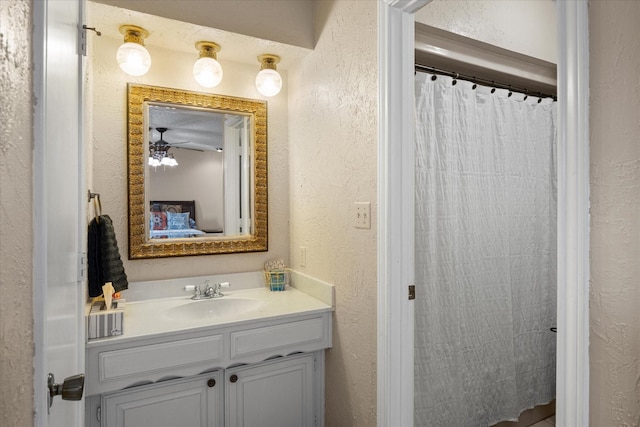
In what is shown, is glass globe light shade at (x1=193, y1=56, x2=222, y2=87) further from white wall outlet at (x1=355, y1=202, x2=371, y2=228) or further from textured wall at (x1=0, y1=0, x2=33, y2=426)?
textured wall at (x1=0, y1=0, x2=33, y2=426)

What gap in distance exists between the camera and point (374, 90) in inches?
60.3

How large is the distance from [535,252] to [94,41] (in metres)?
2.60

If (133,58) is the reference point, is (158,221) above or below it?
below

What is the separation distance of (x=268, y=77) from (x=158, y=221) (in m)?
0.98

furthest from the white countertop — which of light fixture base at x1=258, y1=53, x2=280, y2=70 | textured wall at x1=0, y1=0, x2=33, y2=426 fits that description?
light fixture base at x1=258, y1=53, x2=280, y2=70

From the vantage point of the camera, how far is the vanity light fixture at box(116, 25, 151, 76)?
1.78 m

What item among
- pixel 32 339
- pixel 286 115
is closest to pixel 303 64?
pixel 286 115

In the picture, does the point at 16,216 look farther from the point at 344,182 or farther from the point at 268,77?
the point at 268,77

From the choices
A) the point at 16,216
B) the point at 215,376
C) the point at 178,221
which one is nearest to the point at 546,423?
the point at 215,376

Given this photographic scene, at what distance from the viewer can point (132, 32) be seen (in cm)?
179

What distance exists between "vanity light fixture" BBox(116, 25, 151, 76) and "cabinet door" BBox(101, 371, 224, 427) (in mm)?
1420

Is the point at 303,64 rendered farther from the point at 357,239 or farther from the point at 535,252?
the point at 535,252

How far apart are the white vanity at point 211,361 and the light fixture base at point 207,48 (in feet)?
3.88

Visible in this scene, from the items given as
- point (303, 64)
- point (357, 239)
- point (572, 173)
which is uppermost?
point (303, 64)
